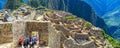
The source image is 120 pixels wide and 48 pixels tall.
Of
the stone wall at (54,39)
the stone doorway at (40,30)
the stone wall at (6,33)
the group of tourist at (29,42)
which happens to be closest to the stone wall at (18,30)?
the stone doorway at (40,30)

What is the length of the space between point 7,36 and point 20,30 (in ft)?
13.1

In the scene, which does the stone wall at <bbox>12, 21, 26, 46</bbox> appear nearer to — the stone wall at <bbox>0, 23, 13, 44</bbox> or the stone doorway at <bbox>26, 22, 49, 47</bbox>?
the stone doorway at <bbox>26, 22, 49, 47</bbox>

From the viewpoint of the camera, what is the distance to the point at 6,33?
104 feet

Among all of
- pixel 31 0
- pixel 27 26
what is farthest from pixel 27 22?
pixel 31 0

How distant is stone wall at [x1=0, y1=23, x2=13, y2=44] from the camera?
31219 millimetres

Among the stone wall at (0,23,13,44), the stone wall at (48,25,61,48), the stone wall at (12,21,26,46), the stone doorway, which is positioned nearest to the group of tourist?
the stone wall at (12,21,26,46)

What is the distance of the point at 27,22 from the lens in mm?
28719

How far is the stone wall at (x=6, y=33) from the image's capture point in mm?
31219

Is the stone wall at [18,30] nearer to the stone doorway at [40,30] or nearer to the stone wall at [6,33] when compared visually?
the stone doorway at [40,30]

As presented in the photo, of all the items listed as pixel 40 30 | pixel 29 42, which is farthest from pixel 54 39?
pixel 29 42

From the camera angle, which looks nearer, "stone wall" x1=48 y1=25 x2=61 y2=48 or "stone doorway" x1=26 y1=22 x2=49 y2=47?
"stone wall" x1=48 y1=25 x2=61 y2=48

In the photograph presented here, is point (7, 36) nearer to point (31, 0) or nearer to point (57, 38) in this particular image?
point (57, 38)

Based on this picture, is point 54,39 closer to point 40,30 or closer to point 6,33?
point 40,30

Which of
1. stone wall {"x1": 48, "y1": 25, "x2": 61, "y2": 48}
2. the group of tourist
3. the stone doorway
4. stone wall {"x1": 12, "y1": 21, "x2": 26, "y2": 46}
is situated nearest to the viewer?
the group of tourist
